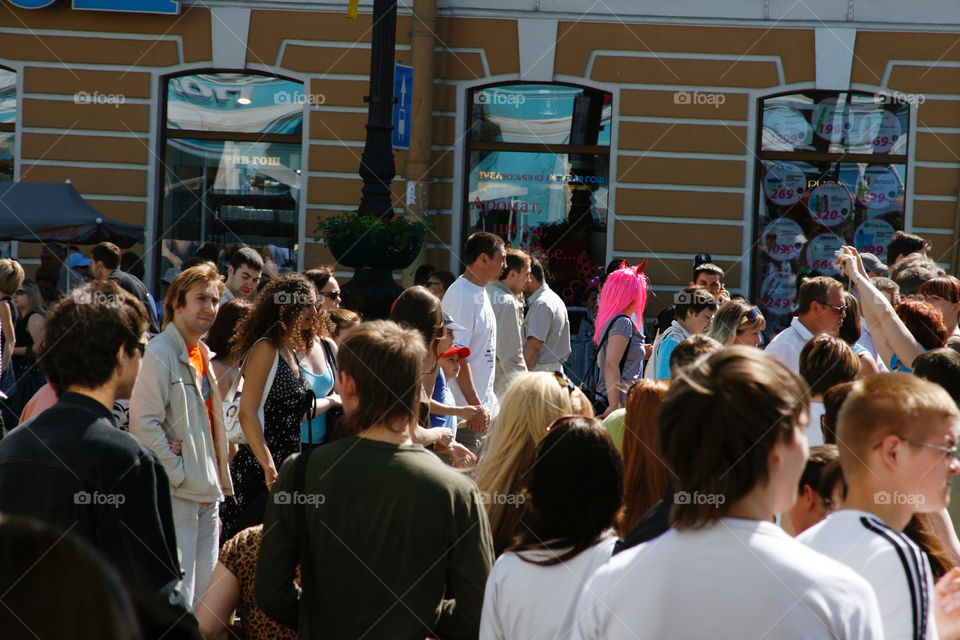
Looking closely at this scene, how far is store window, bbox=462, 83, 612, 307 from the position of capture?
13094 mm

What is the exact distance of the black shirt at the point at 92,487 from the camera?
2.45 metres

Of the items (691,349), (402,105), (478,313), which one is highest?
(402,105)

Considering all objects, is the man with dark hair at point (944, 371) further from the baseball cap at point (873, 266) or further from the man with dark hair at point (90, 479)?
the baseball cap at point (873, 266)

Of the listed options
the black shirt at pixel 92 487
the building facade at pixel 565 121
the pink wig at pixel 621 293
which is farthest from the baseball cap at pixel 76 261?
the black shirt at pixel 92 487

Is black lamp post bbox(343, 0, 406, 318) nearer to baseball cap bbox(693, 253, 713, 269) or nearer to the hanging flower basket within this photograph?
the hanging flower basket

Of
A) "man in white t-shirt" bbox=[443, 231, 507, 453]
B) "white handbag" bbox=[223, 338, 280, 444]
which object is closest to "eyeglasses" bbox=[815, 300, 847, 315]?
"man in white t-shirt" bbox=[443, 231, 507, 453]

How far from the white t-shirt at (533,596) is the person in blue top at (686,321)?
399cm

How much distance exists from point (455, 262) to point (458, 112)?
194 cm

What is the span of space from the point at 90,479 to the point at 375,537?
2.40 ft

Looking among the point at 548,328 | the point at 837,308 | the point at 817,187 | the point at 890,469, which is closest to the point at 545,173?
the point at 817,187

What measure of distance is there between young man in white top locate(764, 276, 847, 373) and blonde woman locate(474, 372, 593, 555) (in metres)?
2.63

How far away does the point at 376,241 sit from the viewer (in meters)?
8.56

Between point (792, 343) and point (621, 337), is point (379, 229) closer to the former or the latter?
point (621, 337)

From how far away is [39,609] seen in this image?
673 mm
